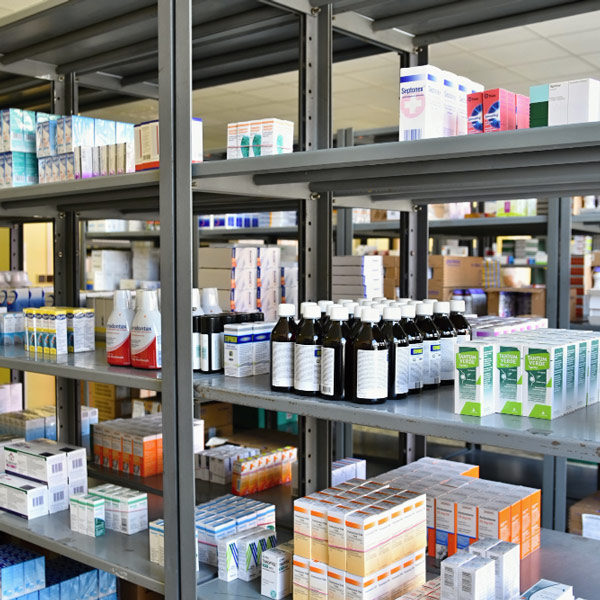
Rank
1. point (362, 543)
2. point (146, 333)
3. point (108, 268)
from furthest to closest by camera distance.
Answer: point (108, 268) < point (146, 333) < point (362, 543)

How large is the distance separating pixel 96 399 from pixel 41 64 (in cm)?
282

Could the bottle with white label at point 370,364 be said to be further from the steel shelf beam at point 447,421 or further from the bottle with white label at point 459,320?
the bottle with white label at point 459,320

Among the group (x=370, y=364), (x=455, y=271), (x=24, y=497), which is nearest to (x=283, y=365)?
(x=370, y=364)

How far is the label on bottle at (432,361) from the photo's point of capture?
177 centimetres

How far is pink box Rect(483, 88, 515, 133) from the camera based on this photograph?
1.42 m

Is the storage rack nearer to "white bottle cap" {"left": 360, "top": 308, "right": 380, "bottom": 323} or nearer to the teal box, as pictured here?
the teal box

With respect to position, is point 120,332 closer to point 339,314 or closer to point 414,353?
point 339,314

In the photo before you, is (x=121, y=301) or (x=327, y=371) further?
(x=121, y=301)

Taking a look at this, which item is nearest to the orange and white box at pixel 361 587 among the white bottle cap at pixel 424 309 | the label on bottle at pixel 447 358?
the label on bottle at pixel 447 358

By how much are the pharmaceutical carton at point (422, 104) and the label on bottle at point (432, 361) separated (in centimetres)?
55

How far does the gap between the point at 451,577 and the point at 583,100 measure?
40.2 inches

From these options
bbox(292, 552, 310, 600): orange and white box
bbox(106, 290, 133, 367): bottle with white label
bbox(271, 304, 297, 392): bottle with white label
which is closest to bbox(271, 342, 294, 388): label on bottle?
bbox(271, 304, 297, 392): bottle with white label

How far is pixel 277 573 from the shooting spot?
1.80 meters

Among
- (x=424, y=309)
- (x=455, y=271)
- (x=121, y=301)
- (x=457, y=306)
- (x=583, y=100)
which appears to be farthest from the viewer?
(x=455, y=271)
